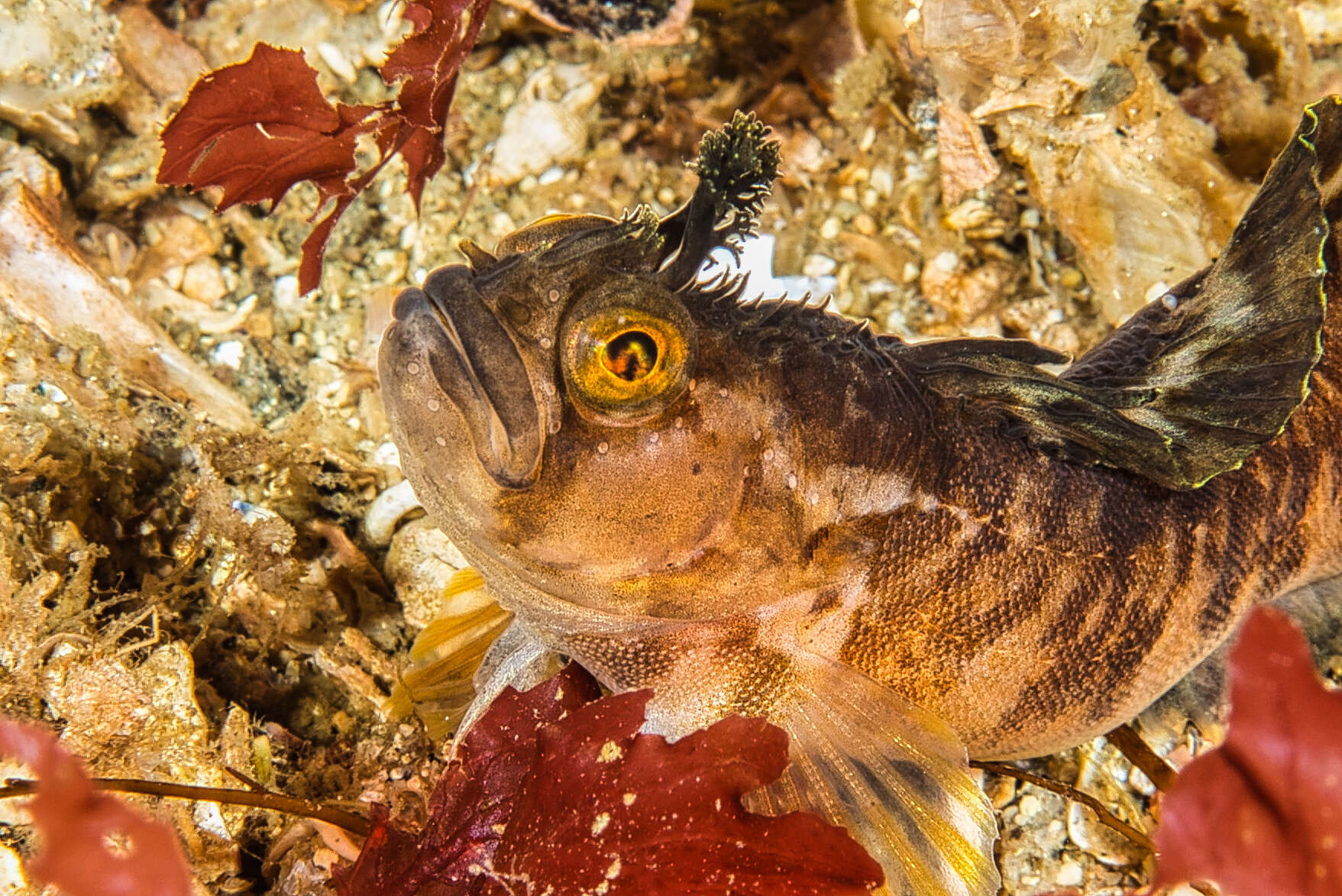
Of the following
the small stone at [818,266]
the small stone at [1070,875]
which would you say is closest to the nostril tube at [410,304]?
the small stone at [818,266]

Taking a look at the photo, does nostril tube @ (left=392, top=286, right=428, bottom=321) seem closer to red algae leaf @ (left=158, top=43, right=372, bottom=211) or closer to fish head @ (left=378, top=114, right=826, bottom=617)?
fish head @ (left=378, top=114, right=826, bottom=617)

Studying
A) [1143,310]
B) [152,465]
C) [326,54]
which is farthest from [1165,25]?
[152,465]

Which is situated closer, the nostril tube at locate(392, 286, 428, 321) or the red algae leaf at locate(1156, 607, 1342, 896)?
the red algae leaf at locate(1156, 607, 1342, 896)

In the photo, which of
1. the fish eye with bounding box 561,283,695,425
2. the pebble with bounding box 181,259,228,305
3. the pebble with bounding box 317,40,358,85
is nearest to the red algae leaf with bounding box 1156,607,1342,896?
the fish eye with bounding box 561,283,695,425

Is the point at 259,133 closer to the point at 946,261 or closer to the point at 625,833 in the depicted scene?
the point at 625,833

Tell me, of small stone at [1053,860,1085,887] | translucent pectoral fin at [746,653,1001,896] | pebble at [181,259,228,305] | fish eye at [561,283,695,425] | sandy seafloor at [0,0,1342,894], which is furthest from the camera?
pebble at [181,259,228,305]

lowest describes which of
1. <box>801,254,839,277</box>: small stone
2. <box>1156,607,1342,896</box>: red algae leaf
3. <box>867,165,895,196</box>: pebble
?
<box>1156,607,1342,896</box>: red algae leaf

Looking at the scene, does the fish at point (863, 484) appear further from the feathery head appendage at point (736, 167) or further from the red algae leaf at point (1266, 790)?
the red algae leaf at point (1266, 790)
